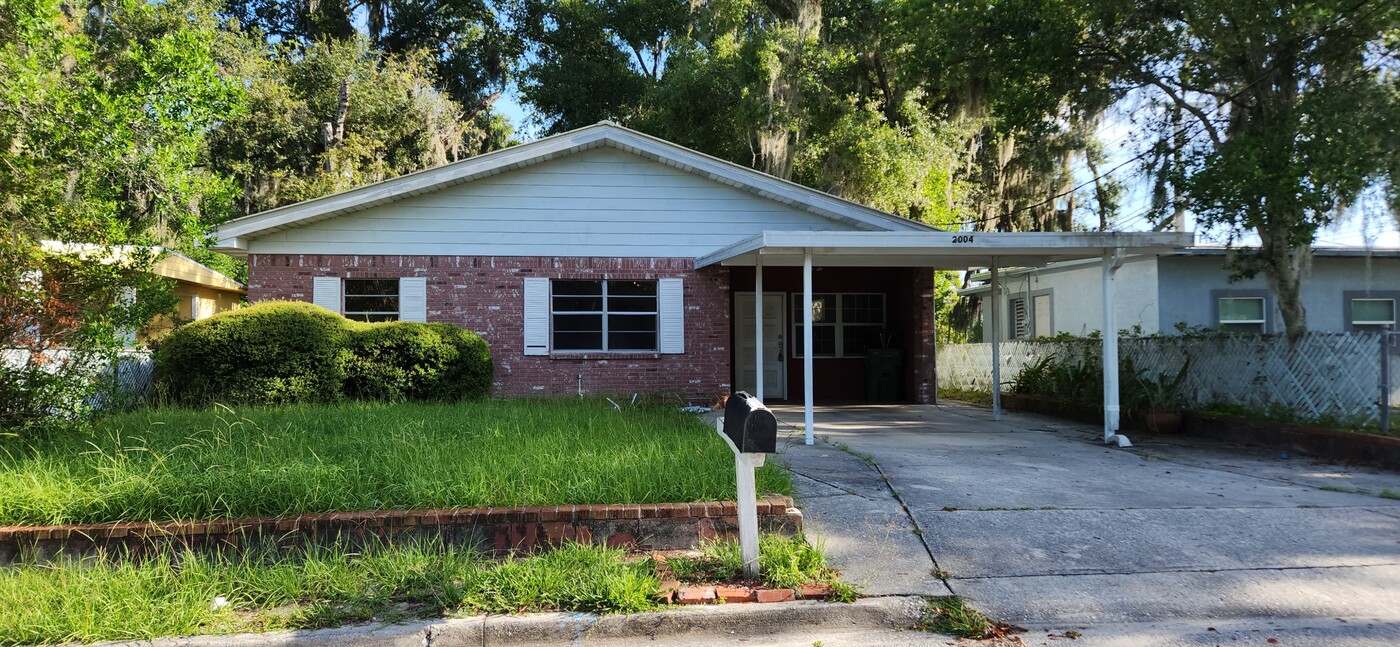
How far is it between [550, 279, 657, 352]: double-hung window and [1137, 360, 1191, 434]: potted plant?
25.1 ft

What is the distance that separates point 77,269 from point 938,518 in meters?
7.51

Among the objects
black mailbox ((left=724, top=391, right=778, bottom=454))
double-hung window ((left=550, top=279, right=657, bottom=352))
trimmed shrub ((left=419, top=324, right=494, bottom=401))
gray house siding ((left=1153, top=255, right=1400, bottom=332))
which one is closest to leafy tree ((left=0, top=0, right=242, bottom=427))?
trimmed shrub ((left=419, top=324, right=494, bottom=401))

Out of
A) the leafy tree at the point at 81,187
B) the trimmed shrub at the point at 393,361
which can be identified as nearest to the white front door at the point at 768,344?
the trimmed shrub at the point at 393,361

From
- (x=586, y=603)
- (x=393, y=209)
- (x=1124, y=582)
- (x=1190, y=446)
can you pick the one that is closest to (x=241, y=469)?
(x=586, y=603)

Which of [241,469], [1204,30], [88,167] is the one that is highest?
[1204,30]

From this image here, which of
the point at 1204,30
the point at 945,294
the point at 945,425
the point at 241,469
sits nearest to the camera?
the point at 241,469

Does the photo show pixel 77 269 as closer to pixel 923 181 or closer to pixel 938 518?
pixel 938 518

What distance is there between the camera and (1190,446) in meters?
10.0

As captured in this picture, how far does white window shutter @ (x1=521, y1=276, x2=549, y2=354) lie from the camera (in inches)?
546

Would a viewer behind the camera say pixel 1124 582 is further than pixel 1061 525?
No

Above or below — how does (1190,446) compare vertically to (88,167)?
below

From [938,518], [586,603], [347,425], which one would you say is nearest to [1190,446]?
[938,518]

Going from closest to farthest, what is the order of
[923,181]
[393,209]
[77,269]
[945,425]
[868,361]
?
[77,269] < [945,425] < [393,209] < [868,361] < [923,181]

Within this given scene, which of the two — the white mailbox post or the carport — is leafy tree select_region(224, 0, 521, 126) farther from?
the white mailbox post
